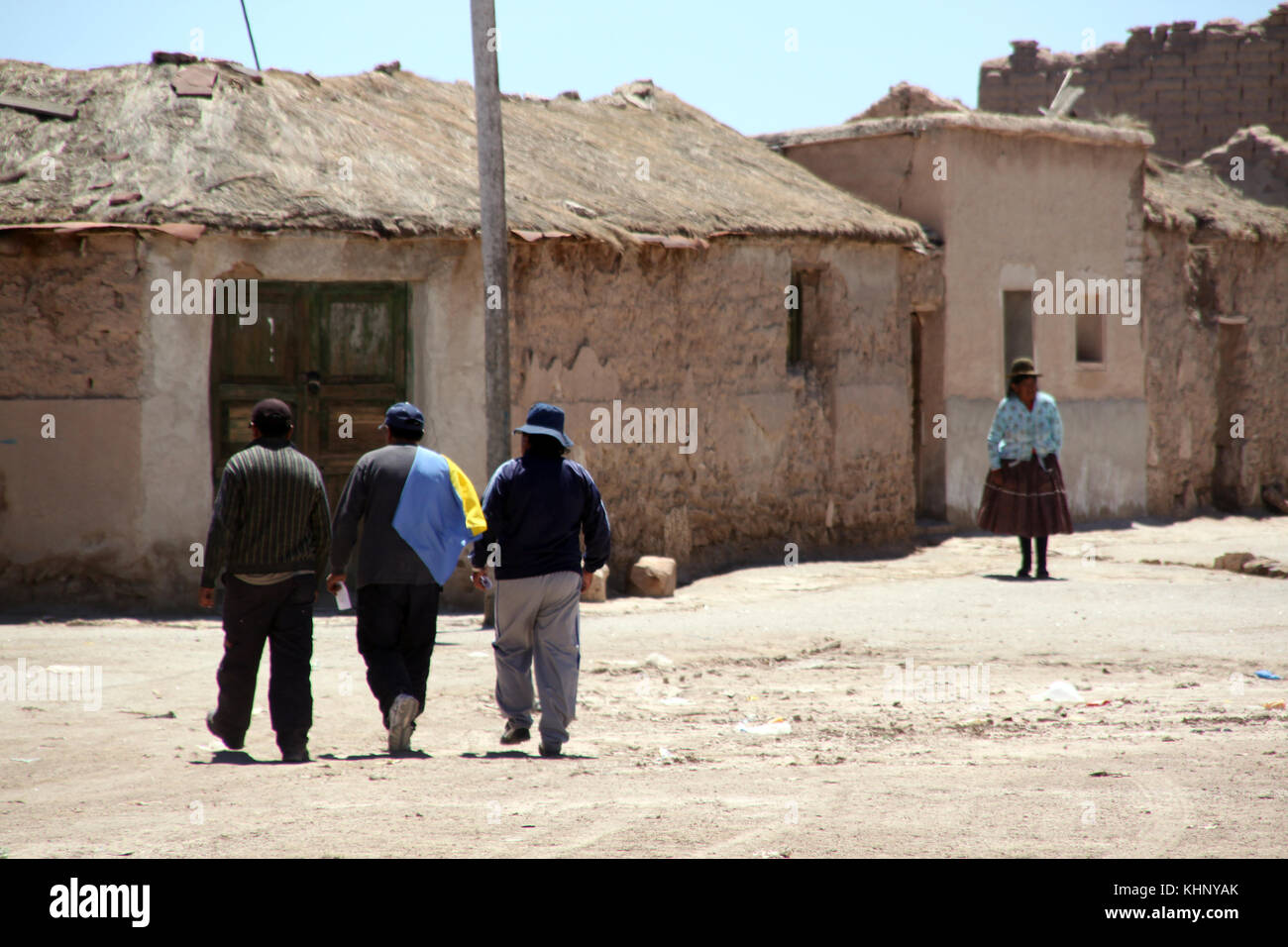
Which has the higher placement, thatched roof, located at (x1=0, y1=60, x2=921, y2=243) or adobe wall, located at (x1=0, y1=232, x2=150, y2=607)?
thatched roof, located at (x1=0, y1=60, x2=921, y2=243)

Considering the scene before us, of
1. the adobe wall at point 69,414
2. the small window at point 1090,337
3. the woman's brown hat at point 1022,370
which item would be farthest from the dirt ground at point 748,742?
the small window at point 1090,337

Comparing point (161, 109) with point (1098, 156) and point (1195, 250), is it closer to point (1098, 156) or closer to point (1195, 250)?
point (1098, 156)

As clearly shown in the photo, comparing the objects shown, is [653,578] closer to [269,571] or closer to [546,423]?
[546,423]

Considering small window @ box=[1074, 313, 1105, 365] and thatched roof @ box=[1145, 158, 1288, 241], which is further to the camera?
thatched roof @ box=[1145, 158, 1288, 241]

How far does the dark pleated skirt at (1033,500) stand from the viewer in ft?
36.2

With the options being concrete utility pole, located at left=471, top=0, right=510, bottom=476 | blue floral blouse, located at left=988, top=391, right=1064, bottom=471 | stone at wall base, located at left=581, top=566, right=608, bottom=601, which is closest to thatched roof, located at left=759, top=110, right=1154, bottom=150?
blue floral blouse, located at left=988, top=391, right=1064, bottom=471

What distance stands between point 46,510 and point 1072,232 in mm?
10515

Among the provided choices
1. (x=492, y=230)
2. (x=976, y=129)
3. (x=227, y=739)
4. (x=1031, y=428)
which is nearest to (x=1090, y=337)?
(x=976, y=129)

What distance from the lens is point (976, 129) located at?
1393 centimetres

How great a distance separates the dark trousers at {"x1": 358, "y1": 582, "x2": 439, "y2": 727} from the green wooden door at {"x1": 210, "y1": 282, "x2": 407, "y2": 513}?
4.26m

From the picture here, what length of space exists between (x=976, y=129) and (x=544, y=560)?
9.78 metres

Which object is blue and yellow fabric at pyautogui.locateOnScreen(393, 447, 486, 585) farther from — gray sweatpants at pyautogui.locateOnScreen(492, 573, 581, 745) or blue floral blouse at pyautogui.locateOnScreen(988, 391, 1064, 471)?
blue floral blouse at pyautogui.locateOnScreen(988, 391, 1064, 471)

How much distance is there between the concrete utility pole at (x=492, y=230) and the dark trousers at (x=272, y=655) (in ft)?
12.7

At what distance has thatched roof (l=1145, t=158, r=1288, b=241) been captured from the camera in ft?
51.7
